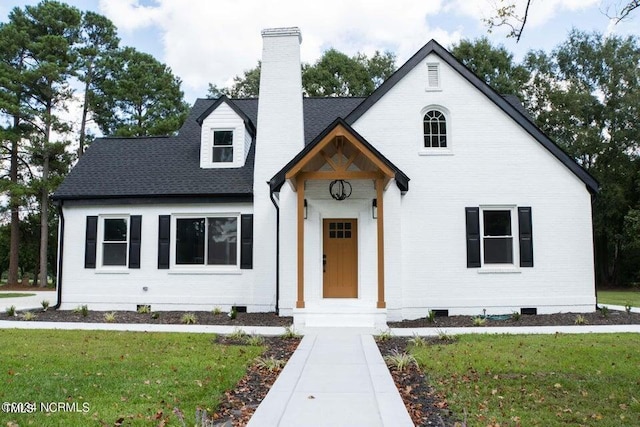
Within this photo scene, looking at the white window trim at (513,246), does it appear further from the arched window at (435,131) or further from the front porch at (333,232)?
the front porch at (333,232)

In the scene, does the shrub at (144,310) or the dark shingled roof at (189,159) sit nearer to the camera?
the dark shingled roof at (189,159)

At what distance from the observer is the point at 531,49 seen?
3662cm

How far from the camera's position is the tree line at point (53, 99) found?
2858 cm

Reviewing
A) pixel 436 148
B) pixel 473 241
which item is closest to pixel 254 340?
pixel 473 241

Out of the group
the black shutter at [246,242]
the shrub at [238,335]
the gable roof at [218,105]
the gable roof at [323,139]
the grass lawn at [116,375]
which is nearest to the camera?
the grass lawn at [116,375]

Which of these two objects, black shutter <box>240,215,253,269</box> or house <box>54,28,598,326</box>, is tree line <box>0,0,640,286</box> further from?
black shutter <box>240,215,253,269</box>

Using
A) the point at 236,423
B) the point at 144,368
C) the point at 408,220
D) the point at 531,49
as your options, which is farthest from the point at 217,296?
the point at 531,49

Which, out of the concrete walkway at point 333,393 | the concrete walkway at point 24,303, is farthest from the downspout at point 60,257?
the concrete walkway at point 333,393

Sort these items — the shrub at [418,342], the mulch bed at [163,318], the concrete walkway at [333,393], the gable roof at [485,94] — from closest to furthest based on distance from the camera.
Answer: the concrete walkway at [333,393], the shrub at [418,342], the mulch bed at [163,318], the gable roof at [485,94]

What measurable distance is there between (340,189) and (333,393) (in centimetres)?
761

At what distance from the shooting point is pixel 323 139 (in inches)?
448

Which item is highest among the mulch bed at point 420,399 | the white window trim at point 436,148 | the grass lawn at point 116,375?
the white window trim at point 436,148

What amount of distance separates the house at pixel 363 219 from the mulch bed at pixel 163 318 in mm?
524

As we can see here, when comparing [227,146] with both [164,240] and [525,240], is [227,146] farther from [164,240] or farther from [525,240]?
[525,240]
